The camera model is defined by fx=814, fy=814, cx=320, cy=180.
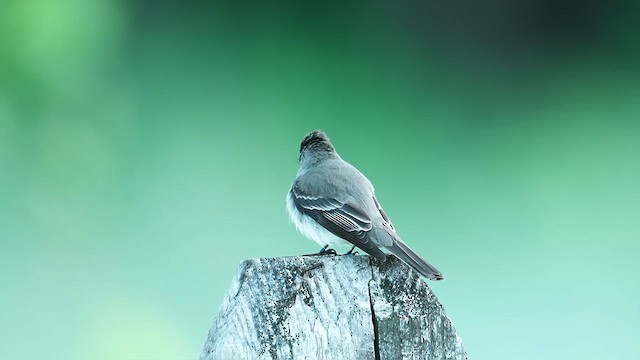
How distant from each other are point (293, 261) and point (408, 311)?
1.14 ft

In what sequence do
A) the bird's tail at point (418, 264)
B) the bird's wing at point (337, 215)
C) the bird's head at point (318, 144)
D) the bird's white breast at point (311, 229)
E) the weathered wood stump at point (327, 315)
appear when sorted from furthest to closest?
the bird's head at point (318, 144), the bird's white breast at point (311, 229), the bird's wing at point (337, 215), the bird's tail at point (418, 264), the weathered wood stump at point (327, 315)

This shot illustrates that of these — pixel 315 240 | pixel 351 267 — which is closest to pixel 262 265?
pixel 351 267

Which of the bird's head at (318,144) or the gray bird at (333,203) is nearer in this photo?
the gray bird at (333,203)

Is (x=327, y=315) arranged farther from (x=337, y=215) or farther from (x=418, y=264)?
(x=337, y=215)

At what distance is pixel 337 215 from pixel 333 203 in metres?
0.08

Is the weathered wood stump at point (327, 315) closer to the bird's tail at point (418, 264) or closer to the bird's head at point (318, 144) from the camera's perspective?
the bird's tail at point (418, 264)

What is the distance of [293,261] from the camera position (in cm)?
220

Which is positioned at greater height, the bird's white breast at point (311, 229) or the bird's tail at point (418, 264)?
the bird's white breast at point (311, 229)

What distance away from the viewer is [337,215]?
10.9 ft

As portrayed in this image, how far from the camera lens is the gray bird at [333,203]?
3107 mm

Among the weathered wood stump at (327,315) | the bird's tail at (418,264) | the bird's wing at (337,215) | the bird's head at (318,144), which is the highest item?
the bird's head at (318,144)

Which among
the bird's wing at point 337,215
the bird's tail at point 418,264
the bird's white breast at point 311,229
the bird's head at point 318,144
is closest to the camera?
the bird's tail at point 418,264

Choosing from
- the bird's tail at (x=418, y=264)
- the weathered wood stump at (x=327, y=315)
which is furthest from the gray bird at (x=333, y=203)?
the weathered wood stump at (x=327, y=315)

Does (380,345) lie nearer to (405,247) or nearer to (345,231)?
(405,247)
